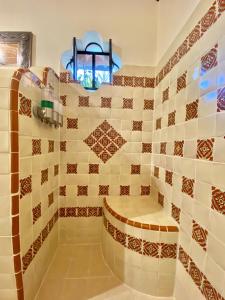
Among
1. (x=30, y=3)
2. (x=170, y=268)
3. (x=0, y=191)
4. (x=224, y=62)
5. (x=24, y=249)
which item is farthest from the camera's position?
(x=30, y=3)

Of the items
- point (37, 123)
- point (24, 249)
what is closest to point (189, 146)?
point (37, 123)

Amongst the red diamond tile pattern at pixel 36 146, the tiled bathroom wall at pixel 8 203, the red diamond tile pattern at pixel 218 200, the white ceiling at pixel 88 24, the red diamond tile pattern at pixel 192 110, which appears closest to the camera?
the red diamond tile pattern at pixel 218 200

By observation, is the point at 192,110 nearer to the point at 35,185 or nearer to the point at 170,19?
the point at 170,19

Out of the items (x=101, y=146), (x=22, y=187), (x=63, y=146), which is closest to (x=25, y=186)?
(x=22, y=187)

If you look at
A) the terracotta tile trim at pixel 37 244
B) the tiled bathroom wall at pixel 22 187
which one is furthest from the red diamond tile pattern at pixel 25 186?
the terracotta tile trim at pixel 37 244

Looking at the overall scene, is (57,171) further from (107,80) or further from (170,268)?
(170,268)

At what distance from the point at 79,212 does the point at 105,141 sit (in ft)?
2.19

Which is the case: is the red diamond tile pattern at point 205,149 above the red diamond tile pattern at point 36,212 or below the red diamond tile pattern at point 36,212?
above

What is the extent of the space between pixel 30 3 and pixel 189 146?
1.72 metres

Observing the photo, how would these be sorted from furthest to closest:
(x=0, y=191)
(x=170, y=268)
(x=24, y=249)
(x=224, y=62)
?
(x=170, y=268)
(x=24, y=249)
(x=0, y=191)
(x=224, y=62)

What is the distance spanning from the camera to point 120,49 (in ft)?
5.12

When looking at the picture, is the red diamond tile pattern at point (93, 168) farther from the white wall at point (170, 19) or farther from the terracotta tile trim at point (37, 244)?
the white wall at point (170, 19)

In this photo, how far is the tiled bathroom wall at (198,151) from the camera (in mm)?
724

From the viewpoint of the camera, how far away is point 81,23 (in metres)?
1.54
